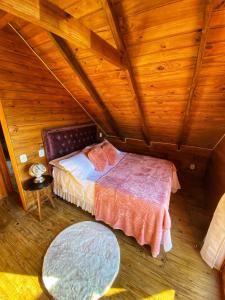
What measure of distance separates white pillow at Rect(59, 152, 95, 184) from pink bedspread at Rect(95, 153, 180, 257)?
0.99 ft

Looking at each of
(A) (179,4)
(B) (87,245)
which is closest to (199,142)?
(A) (179,4)

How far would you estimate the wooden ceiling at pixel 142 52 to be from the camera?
3.46ft

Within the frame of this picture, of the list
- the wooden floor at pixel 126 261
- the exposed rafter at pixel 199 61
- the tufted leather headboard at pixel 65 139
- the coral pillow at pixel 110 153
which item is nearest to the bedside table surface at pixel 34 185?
the tufted leather headboard at pixel 65 139

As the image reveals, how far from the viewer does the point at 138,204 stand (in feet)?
5.85

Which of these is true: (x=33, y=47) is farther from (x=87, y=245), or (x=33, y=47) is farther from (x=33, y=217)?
(x=87, y=245)

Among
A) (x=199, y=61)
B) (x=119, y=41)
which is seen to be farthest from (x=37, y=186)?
(x=199, y=61)

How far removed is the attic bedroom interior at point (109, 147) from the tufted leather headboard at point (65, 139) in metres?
0.03

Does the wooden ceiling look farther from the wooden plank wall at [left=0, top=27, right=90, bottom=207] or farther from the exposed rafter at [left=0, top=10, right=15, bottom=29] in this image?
the wooden plank wall at [left=0, top=27, right=90, bottom=207]

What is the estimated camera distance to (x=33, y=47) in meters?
1.96

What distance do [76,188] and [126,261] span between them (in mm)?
1189

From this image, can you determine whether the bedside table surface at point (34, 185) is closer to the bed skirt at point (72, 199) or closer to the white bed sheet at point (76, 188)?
the white bed sheet at point (76, 188)

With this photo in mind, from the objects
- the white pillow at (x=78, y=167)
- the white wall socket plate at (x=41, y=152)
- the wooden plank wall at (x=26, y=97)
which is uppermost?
the wooden plank wall at (x=26, y=97)

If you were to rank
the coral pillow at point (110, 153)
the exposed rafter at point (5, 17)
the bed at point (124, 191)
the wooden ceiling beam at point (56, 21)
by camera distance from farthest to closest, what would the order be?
the coral pillow at point (110, 153)
the bed at point (124, 191)
the exposed rafter at point (5, 17)
the wooden ceiling beam at point (56, 21)

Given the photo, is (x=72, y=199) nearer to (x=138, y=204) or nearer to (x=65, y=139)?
(x=65, y=139)
